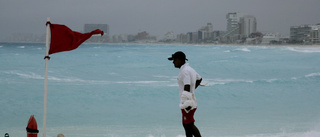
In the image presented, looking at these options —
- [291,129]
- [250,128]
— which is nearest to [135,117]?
[250,128]

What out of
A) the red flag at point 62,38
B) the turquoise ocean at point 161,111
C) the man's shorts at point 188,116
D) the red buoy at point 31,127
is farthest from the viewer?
the turquoise ocean at point 161,111

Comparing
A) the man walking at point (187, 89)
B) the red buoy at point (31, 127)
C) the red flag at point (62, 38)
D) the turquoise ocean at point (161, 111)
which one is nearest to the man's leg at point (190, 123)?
the man walking at point (187, 89)

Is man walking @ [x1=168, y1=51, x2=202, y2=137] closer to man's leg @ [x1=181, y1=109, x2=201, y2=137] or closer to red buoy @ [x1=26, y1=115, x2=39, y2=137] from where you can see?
man's leg @ [x1=181, y1=109, x2=201, y2=137]

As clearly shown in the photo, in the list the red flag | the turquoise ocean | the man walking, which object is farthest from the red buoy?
the turquoise ocean

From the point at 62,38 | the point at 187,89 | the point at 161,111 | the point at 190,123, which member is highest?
the point at 62,38

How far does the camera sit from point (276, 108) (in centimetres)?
1302

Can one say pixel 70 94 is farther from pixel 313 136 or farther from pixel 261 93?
pixel 313 136

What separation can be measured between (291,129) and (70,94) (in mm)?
9856

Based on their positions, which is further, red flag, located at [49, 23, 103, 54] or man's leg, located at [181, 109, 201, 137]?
man's leg, located at [181, 109, 201, 137]

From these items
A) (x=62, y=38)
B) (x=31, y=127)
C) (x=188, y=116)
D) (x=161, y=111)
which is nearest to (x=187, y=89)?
(x=188, y=116)

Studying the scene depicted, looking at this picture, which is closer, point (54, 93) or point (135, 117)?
point (135, 117)

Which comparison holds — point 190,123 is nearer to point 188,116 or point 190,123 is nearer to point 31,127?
point 188,116

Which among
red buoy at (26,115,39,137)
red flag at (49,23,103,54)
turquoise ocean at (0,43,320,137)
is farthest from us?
turquoise ocean at (0,43,320,137)

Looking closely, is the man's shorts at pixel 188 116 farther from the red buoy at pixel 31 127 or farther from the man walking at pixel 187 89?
the red buoy at pixel 31 127
